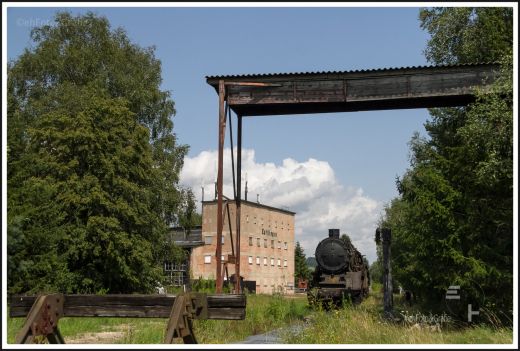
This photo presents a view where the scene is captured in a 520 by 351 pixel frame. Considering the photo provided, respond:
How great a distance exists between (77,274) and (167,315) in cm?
Result: 2015

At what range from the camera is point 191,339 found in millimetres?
7379

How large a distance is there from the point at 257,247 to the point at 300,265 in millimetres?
20233

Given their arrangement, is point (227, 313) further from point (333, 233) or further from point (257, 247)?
point (257, 247)

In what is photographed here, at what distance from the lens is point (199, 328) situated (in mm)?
13109

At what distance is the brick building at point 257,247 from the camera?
60.6 m

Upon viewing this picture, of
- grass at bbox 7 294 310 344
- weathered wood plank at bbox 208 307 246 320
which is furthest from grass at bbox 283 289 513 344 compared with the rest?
weathered wood plank at bbox 208 307 246 320

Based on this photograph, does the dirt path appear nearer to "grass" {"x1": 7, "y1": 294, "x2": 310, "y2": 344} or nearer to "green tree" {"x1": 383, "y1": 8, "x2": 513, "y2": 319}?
"grass" {"x1": 7, "y1": 294, "x2": 310, "y2": 344}

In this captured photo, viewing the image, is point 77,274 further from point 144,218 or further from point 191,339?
point 191,339

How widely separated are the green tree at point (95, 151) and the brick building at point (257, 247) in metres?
25.3

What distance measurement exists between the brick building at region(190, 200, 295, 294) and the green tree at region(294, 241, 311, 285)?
824 cm

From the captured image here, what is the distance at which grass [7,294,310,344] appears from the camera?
41.9ft

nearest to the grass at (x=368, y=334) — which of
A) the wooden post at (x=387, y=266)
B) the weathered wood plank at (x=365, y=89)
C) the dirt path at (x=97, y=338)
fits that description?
the dirt path at (x=97, y=338)

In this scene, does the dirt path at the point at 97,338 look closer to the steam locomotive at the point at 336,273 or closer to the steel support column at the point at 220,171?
the steel support column at the point at 220,171

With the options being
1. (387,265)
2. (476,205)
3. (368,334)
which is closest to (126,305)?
(368,334)
